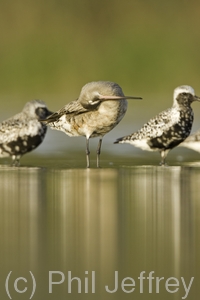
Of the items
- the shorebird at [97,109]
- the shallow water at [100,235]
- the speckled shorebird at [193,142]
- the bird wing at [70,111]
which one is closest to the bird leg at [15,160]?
the bird wing at [70,111]

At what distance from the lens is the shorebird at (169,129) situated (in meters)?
12.9

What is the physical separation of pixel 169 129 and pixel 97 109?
1.07 metres

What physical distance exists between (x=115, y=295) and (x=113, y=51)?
73.2ft

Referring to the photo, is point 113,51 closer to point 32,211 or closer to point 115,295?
point 32,211

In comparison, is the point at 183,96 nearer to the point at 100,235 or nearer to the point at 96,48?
the point at 100,235

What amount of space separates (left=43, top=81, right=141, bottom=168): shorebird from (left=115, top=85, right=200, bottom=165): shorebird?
0.68m

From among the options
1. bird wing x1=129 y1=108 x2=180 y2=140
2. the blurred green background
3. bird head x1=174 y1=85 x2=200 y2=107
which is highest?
the blurred green background

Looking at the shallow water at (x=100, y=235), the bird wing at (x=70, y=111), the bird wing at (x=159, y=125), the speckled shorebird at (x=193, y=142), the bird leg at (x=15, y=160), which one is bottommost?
the shallow water at (x=100, y=235)

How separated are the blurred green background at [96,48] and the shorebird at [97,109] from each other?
9.53 meters

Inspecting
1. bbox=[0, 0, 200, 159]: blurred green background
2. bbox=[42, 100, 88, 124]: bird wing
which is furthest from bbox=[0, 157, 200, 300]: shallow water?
bbox=[0, 0, 200, 159]: blurred green background

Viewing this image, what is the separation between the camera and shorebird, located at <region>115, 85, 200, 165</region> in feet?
42.5

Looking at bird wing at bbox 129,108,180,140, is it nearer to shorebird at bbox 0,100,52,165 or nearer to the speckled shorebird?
the speckled shorebird

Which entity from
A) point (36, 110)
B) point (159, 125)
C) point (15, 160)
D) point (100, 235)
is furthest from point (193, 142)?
point (100, 235)

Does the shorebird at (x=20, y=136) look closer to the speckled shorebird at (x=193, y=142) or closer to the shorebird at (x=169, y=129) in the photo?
the shorebird at (x=169, y=129)
